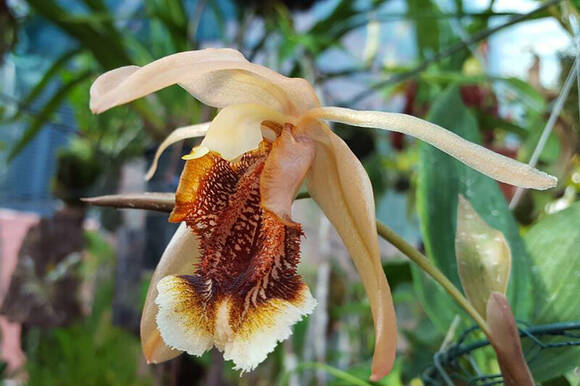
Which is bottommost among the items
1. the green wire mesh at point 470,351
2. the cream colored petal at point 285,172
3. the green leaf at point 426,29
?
the green wire mesh at point 470,351

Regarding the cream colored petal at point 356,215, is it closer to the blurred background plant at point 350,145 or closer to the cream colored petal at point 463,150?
the cream colored petal at point 463,150

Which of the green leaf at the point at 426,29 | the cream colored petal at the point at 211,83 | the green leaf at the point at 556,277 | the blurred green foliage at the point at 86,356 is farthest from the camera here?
the blurred green foliage at the point at 86,356

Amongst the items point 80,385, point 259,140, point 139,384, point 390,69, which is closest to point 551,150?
point 390,69

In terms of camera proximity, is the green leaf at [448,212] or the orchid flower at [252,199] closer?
the orchid flower at [252,199]

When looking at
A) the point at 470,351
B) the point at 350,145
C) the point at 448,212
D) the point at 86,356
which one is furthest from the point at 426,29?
the point at 86,356

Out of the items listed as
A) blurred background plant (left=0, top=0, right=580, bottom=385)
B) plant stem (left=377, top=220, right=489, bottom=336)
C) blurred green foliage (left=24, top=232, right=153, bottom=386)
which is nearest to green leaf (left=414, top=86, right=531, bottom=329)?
blurred background plant (left=0, top=0, right=580, bottom=385)

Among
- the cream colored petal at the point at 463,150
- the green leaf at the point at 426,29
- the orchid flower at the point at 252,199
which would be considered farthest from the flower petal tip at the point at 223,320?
the green leaf at the point at 426,29

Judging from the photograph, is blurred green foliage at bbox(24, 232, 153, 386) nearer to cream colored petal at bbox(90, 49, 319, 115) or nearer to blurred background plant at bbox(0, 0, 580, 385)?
blurred background plant at bbox(0, 0, 580, 385)
